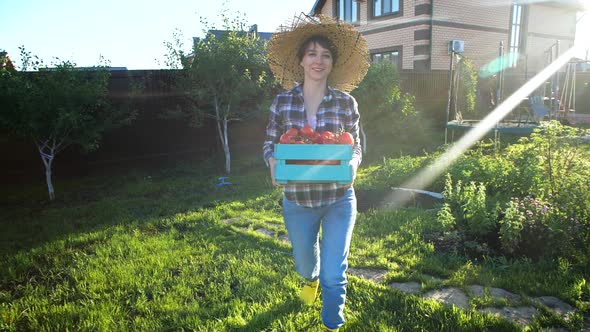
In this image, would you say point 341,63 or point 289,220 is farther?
point 341,63

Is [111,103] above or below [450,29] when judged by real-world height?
below

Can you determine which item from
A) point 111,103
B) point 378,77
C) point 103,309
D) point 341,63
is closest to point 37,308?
point 103,309

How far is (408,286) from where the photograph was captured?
338 centimetres

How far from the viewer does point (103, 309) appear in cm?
310

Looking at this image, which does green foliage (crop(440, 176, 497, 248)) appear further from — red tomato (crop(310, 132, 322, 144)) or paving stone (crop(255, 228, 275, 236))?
red tomato (crop(310, 132, 322, 144))

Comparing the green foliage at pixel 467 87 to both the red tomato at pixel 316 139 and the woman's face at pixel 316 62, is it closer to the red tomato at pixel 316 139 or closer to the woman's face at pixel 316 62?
the woman's face at pixel 316 62

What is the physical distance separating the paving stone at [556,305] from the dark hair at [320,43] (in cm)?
246

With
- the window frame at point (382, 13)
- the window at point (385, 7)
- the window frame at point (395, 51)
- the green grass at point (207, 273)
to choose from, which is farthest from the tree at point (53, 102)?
the window at point (385, 7)

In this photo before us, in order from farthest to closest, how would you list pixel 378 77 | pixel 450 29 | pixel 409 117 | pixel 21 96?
pixel 450 29, pixel 409 117, pixel 378 77, pixel 21 96

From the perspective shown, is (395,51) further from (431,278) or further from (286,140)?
(286,140)

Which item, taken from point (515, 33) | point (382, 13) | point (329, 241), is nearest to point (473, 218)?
point (329, 241)

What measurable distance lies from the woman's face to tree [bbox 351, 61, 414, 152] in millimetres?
6941

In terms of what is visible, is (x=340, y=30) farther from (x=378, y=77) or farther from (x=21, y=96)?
(x=378, y=77)

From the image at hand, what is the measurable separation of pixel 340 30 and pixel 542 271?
276cm
